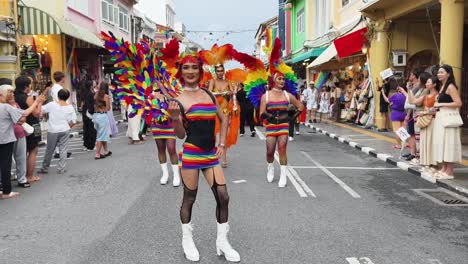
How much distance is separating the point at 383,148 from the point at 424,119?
3597 mm

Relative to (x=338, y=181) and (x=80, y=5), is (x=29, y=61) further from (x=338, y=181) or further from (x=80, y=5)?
(x=338, y=181)

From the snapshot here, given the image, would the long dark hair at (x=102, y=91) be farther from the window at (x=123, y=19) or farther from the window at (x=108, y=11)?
the window at (x=123, y=19)

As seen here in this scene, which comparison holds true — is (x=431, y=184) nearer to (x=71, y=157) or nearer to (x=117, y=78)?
(x=117, y=78)

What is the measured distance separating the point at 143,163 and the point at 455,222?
6.31 meters

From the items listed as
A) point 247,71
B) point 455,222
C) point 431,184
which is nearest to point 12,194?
point 247,71

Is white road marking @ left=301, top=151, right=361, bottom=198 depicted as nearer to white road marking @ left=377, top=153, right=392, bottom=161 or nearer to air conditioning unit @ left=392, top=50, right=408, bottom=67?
white road marking @ left=377, top=153, right=392, bottom=161

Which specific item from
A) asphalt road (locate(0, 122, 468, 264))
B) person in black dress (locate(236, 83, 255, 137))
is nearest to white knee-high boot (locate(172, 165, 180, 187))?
asphalt road (locate(0, 122, 468, 264))

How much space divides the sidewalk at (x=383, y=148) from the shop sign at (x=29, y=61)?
10634 mm

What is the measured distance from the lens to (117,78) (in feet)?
18.1

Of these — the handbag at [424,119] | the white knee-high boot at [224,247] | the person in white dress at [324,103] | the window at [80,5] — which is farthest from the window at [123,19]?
the white knee-high boot at [224,247]

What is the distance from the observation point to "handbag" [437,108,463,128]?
25.5 ft

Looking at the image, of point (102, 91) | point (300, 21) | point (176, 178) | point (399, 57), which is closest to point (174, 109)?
point (176, 178)

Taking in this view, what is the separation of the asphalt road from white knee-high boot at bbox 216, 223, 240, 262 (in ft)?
0.27

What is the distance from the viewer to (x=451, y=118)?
780cm
